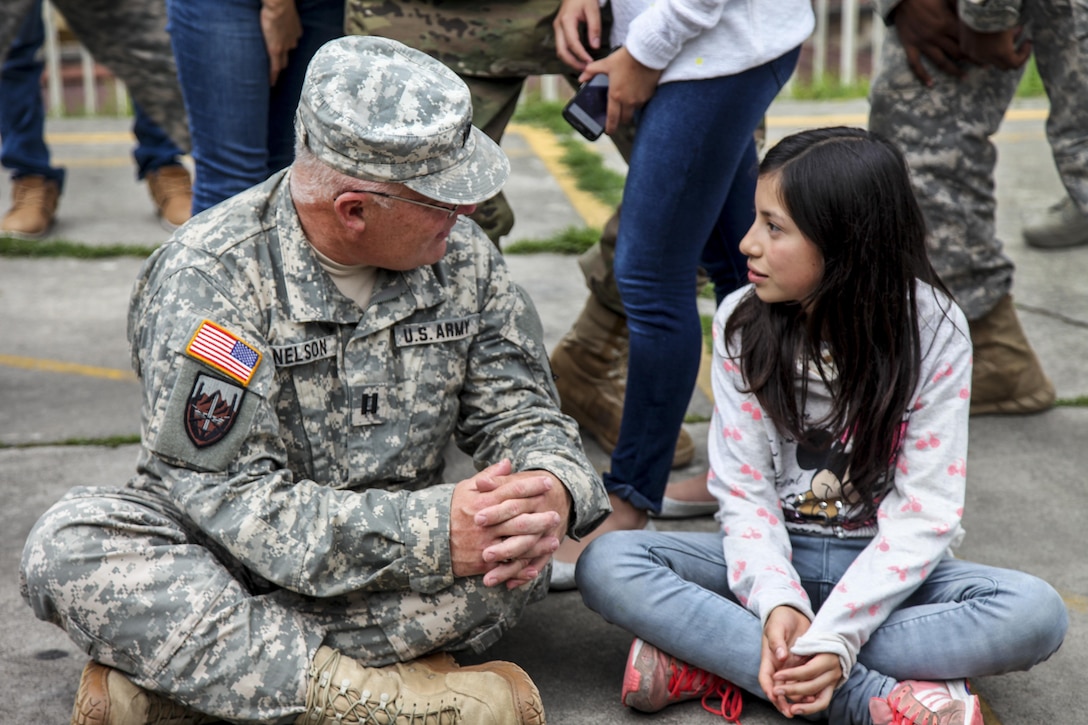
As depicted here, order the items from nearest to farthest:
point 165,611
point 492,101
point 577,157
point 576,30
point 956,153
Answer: point 165,611 < point 576,30 < point 492,101 < point 956,153 < point 577,157

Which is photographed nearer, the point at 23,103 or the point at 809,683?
the point at 809,683

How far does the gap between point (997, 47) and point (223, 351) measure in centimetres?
211

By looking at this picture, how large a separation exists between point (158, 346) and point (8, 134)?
11.2ft

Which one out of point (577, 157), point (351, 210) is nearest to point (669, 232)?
point (351, 210)

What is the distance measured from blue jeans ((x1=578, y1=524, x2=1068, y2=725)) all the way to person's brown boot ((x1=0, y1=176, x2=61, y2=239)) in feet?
11.5

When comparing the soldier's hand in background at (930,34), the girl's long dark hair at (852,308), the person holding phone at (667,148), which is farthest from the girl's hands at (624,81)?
the soldier's hand in background at (930,34)

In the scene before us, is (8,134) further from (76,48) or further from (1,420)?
(76,48)

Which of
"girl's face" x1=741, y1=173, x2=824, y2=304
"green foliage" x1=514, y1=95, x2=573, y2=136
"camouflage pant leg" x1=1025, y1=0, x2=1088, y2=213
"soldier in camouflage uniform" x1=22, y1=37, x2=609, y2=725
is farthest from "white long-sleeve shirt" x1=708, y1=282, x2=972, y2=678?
"green foliage" x1=514, y1=95, x2=573, y2=136

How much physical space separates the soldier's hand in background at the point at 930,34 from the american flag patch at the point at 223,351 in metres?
1.99

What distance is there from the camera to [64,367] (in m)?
3.93

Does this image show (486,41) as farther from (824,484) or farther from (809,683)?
(809,683)

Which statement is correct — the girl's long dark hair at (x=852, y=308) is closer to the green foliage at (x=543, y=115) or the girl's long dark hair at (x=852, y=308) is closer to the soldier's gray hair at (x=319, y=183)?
the soldier's gray hair at (x=319, y=183)

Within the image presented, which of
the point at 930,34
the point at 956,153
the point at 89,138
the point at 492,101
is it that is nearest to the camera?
the point at 492,101

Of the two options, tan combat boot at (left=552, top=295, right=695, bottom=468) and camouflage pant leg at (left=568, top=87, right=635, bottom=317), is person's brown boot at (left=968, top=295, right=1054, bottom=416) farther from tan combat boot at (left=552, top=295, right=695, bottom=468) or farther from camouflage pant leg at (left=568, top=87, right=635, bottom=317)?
camouflage pant leg at (left=568, top=87, right=635, bottom=317)
